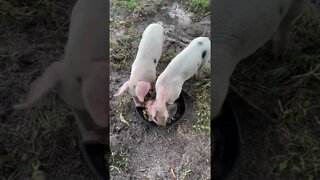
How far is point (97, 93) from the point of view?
904 mm

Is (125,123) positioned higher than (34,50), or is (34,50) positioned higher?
(34,50)

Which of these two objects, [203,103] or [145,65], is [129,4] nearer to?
[145,65]

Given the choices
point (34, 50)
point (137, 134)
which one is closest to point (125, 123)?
point (137, 134)

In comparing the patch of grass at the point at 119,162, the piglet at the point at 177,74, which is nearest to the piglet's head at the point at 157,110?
the piglet at the point at 177,74

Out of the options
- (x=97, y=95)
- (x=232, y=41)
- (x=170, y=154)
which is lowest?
(x=170, y=154)

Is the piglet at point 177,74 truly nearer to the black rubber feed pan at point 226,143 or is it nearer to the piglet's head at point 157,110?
the piglet's head at point 157,110

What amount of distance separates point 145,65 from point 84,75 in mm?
128

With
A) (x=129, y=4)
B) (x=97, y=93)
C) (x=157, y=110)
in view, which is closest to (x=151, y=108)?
(x=157, y=110)

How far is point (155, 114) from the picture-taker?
3.12ft

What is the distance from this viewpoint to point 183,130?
0.96 metres

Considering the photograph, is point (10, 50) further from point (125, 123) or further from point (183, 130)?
point (183, 130)

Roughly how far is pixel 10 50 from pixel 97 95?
8.3 inches

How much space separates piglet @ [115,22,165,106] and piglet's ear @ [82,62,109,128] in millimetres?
39

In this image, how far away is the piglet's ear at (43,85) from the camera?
917 millimetres
